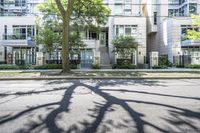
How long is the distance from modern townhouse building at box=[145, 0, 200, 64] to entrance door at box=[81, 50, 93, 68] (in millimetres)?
10640

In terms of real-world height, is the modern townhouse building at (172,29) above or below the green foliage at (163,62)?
above

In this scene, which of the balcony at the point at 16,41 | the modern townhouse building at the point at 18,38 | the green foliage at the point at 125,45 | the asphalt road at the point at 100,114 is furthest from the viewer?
the modern townhouse building at the point at 18,38

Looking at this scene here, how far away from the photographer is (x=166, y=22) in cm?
4238

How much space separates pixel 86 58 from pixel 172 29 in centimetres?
1210

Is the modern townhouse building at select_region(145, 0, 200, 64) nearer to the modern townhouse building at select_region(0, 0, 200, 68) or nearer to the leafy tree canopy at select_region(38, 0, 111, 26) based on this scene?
the modern townhouse building at select_region(0, 0, 200, 68)

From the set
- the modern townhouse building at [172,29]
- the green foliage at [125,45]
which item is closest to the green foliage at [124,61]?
the green foliage at [125,45]

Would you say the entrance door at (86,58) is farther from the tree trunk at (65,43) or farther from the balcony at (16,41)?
the tree trunk at (65,43)

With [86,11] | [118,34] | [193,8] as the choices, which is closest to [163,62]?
[118,34]

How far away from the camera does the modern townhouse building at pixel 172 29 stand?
3881 centimetres

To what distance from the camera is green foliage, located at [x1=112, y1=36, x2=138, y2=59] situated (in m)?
34.8

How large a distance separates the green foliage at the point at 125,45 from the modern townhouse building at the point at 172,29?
6.21 meters

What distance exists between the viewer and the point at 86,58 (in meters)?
39.4

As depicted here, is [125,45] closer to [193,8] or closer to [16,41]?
[16,41]

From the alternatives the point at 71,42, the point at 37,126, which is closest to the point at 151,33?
the point at 71,42
